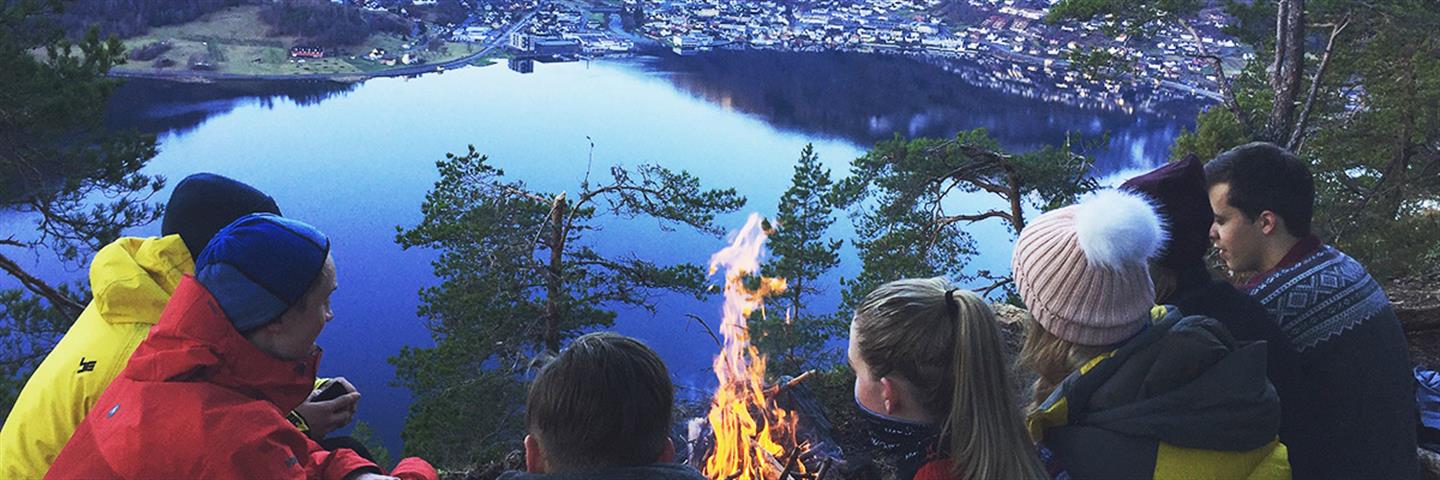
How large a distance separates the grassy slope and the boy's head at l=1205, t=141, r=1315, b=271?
41.0 metres

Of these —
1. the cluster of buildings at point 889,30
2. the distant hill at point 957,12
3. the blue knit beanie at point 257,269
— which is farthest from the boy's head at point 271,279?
the distant hill at point 957,12

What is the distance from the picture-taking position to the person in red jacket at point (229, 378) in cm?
191

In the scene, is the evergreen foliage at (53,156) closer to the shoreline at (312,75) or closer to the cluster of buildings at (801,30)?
the shoreline at (312,75)

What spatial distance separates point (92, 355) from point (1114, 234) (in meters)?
2.55

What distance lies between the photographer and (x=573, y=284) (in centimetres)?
961

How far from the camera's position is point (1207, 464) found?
1.88m

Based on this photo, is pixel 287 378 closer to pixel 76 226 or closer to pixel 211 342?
pixel 211 342

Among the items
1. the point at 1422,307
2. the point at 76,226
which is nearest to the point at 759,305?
the point at 1422,307

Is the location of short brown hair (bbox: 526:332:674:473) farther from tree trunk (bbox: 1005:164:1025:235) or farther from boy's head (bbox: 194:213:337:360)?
tree trunk (bbox: 1005:164:1025:235)

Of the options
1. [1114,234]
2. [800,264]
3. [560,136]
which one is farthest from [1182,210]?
[560,136]

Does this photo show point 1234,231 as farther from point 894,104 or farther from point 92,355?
point 894,104

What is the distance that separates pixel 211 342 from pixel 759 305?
8.43 meters

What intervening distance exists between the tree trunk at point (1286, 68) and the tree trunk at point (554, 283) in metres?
8.14

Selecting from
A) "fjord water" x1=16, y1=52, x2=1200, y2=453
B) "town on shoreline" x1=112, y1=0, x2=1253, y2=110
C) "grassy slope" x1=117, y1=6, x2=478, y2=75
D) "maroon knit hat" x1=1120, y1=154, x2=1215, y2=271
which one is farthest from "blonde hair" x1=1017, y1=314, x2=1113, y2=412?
"grassy slope" x1=117, y1=6, x2=478, y2=75
